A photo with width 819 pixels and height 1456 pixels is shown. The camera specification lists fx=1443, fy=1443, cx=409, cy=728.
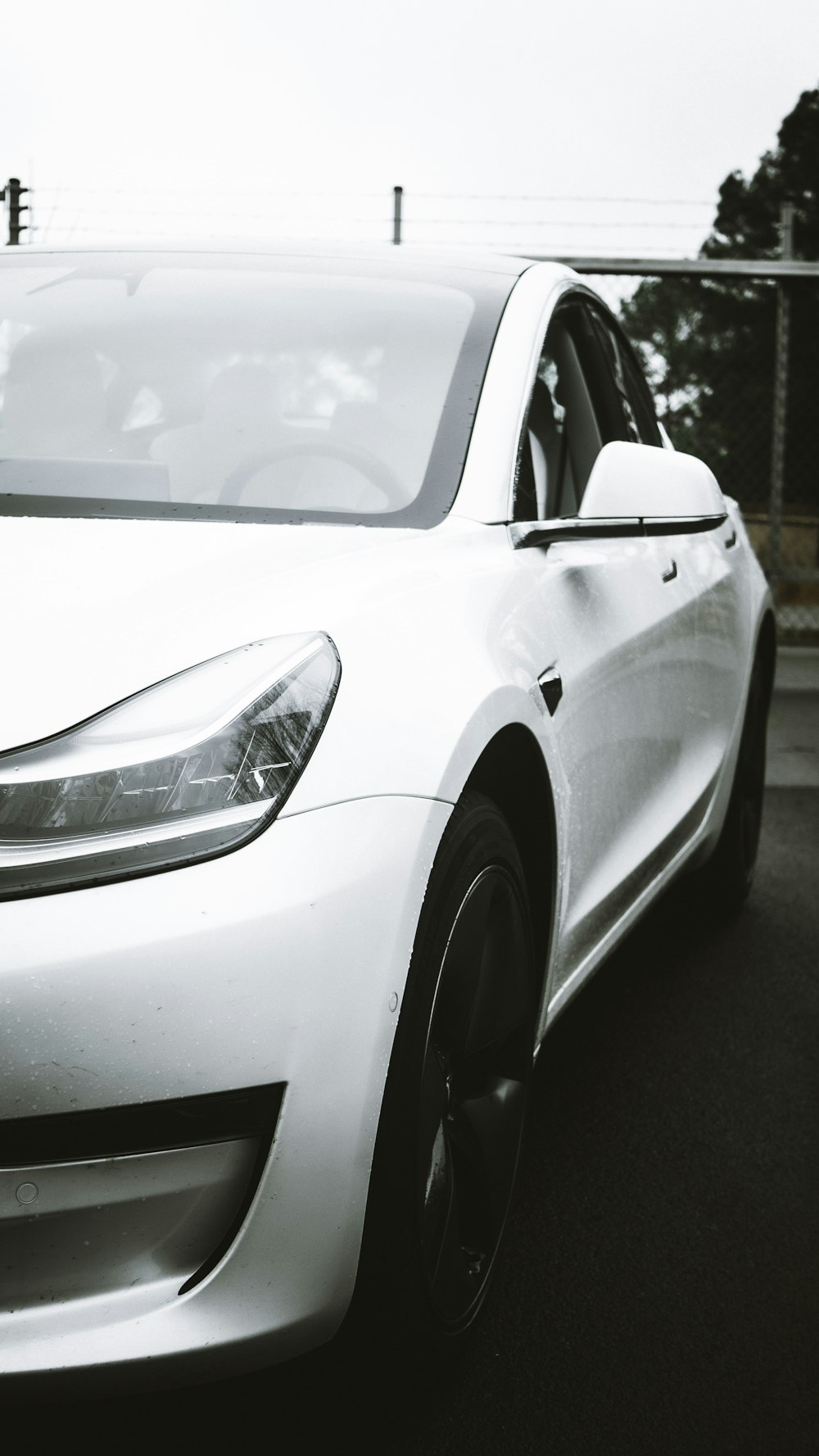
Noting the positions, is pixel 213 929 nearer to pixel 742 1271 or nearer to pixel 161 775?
pixel 161 775

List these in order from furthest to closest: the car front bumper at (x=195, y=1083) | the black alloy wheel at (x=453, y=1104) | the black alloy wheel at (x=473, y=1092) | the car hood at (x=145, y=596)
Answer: the black alloy wheel at (x=473, y=1092) < the black alloy wheel at (x=453, y=1104) < the car hood at (x=145, y=596) < the car front bumper at (x=195, y=1083)

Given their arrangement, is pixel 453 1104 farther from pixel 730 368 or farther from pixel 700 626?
pixel 730 368

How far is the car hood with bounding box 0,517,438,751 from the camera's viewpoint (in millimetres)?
1351

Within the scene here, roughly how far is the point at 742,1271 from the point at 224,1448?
80 centimetres

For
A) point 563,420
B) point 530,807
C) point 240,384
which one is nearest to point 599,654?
point 530,807

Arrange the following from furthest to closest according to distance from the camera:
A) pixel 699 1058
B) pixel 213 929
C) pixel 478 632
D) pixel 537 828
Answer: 1. pixel 699 1058
2. pixel 537 828
3. pixel 478 632
4. pixel 213 929

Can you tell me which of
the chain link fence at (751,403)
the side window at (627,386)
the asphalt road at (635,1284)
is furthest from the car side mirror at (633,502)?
the chain link fence at (751,403)

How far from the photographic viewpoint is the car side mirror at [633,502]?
2.02 meters

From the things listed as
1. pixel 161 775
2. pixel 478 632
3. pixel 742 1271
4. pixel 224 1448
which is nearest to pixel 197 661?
pixel 161 775

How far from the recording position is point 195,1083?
4.16 ft

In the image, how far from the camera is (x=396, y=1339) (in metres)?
1.57

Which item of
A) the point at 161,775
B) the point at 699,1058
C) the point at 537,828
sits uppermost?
the point at 161,775

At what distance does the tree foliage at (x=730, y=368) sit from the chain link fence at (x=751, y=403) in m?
0.01

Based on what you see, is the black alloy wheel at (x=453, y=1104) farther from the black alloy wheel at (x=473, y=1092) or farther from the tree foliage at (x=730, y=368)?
the tree foliage at (x=730, y=368)
